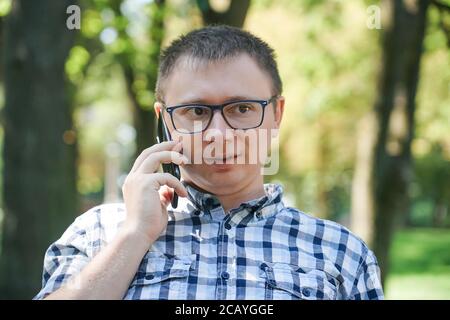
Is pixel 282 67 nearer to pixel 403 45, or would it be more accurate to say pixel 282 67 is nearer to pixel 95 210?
pixel 403 45

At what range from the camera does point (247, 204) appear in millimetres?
2684

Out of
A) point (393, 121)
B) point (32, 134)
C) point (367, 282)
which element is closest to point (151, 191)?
point (367, 282)

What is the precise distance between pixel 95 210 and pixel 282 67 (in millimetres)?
16117

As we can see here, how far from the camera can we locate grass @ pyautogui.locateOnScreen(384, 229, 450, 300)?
51.5 ft

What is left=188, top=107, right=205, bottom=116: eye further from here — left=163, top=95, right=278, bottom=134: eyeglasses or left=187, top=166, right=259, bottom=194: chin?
left=187, top=166, right=259, bottom=194: chin

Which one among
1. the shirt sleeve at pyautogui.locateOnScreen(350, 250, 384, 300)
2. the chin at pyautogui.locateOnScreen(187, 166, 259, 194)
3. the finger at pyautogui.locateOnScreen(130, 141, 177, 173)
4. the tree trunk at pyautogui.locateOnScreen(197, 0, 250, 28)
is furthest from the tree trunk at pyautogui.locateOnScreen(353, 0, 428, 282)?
the finger at pyautogui.locateOnScreen(130, 141, 177, 173)

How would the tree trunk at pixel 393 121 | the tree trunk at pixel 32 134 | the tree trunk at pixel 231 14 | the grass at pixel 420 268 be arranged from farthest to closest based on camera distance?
the grass at pixel 420 268 → the tree trunk at pixel 393 121 → the tree trunk at pixel 231 14 → the tree trunk at pixel 32 134

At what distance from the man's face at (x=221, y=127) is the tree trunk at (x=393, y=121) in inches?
217

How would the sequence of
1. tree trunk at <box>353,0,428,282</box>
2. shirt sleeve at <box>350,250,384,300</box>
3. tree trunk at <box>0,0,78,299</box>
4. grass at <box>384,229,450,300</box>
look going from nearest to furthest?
1. shirt sleeve at <box>350,250,384,300</box>
2. tree trunk at <box>0,0,78,299</box>
3. tree trunk at <box>353,0,428,282</box>
4. grass at <box>384,229,450,300</box>

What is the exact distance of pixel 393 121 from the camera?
8070 millimetres

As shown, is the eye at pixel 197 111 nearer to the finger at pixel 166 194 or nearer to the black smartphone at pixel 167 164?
the black smartphone at pixel 167 164

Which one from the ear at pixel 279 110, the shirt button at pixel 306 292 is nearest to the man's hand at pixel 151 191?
the ear at pixel 279 110

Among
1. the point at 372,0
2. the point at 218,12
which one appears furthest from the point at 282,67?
the point at 218,12

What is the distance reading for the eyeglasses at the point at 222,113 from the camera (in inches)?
101
